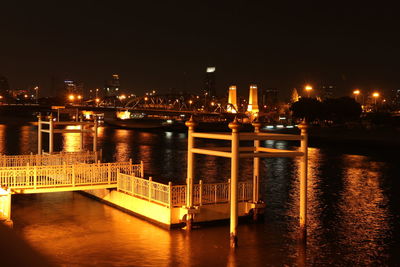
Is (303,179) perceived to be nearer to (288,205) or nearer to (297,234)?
(297,234)

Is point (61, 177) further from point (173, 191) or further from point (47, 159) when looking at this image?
point (173, 191)

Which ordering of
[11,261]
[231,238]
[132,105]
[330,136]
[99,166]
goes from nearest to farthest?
1. [11,261]
2. [231,238]
3. [99,166]
4. [330,136]
5. [132,105]

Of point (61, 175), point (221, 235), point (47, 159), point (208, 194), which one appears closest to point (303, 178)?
point (221, 235)

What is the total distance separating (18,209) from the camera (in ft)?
66.1

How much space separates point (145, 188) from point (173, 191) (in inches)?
60.6

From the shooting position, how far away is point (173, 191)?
17.0 m

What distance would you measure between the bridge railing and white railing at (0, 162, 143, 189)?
704 mm

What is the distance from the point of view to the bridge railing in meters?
Result: 16.8

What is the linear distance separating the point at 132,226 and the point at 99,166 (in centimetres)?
331

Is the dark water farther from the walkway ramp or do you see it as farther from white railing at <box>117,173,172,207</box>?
the walkway ramp

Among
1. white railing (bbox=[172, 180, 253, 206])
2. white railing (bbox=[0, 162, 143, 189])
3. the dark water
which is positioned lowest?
the dark water

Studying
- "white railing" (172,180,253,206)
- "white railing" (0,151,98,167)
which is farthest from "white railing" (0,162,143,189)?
"white railing" (0,151,98,167)

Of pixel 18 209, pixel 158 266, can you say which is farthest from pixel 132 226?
pixel 18 209

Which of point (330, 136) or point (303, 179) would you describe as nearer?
point (303, 179)
